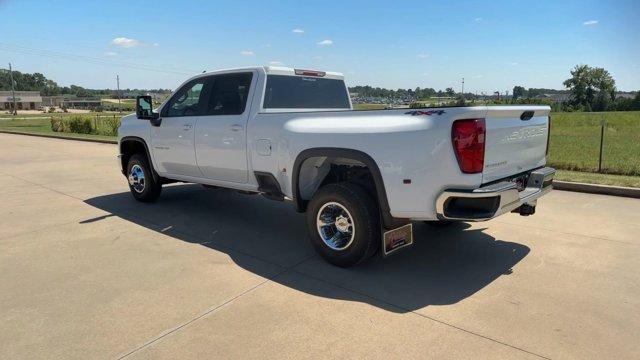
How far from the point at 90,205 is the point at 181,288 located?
4.14 m

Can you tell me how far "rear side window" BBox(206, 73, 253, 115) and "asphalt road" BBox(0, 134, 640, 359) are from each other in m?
1.50

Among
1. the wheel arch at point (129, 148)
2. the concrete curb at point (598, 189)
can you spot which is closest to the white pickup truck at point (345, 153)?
the wheel arch at point (129, 148)

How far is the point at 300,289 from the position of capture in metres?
4.00

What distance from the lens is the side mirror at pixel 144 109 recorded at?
259 inches

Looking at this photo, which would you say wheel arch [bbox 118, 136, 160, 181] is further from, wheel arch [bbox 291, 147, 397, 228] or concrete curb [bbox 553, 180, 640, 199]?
concrete curb [bbox 553, 180, 640, 199]

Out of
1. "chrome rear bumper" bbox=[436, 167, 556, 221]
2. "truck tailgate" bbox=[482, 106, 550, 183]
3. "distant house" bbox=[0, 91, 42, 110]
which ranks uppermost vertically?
"distant house" bbox=[0, 91, 42, 110]

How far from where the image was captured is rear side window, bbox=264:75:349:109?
5.59 meters

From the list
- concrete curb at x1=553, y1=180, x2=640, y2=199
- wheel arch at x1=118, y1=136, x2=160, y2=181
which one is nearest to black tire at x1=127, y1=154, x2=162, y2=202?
wheel arch at x1=118, y1=136, x2=160, y2=181

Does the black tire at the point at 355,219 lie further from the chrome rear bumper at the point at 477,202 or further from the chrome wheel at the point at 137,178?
the chrome wheel at the point at 137,178

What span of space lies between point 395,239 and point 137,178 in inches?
189

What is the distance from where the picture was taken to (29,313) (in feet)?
11.8

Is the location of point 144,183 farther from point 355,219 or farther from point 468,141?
point 468,141

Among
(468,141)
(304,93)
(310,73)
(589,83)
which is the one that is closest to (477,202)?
(468,141)

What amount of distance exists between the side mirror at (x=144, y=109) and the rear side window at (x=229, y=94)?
1.14 meters
